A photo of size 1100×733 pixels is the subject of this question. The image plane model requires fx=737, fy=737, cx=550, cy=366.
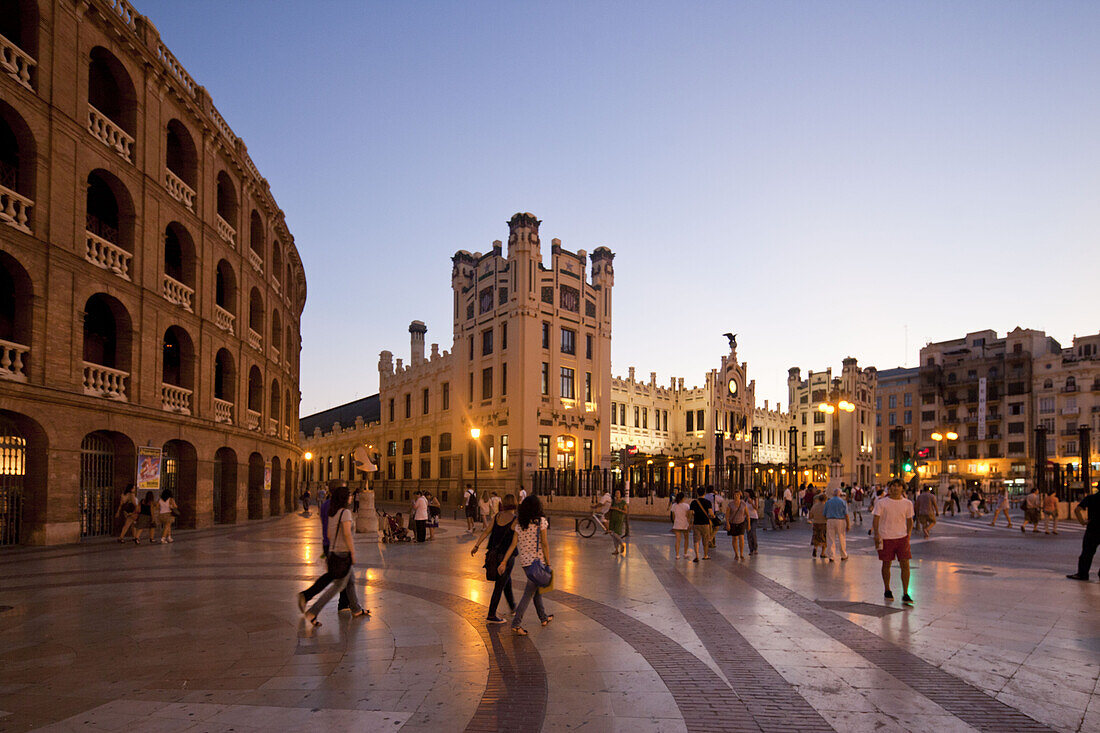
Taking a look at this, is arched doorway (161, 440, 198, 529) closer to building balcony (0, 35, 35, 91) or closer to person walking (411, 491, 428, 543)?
person walking (411, 491, 428, 543)

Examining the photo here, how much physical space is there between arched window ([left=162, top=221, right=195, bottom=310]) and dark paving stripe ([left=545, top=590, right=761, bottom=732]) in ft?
60.6

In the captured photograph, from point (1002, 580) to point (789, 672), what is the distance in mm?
8891

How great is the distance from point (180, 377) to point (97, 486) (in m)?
4.91

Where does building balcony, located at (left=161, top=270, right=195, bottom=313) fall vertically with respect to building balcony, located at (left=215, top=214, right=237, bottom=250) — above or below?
below

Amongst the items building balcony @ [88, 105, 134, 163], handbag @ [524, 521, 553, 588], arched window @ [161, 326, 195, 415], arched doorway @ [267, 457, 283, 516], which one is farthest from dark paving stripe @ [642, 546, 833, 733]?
arched doorway @ [267, 457, 283, 516]

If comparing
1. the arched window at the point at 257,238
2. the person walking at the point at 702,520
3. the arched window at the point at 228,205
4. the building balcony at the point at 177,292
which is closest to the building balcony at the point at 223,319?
the building balcony at the point at 177,292

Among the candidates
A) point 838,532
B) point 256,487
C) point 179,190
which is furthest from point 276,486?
point 838,532

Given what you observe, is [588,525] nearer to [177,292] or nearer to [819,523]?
[819,523]

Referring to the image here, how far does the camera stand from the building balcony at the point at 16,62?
16391 mm

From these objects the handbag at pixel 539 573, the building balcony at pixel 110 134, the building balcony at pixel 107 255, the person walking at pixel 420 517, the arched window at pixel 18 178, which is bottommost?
the person walking at pixel 420 517

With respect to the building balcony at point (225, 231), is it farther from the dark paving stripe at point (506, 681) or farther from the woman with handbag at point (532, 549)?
the woman with handbag at point (532, 549)

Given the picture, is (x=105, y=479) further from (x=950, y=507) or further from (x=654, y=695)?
(x=950, y=507)

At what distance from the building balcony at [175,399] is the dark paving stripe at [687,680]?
17.1 m

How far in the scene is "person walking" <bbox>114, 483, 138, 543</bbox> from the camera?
760 inches
